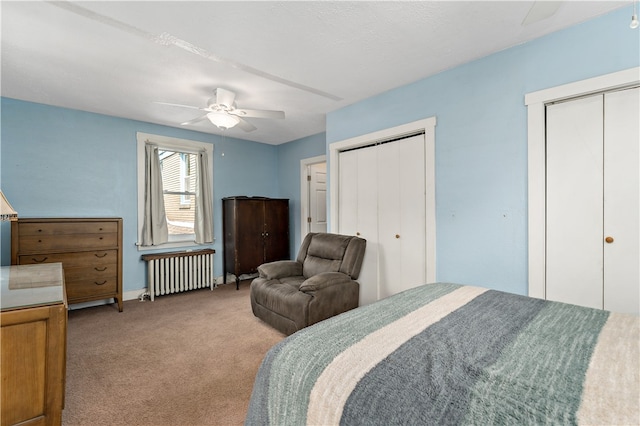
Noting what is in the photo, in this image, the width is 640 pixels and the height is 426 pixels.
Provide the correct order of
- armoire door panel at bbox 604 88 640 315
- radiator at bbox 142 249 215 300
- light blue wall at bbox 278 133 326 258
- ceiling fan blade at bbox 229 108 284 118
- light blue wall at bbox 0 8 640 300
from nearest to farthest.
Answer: armoire door panel at bbox 604 88 640 315 → light blue wall at bbox 0 8 640 300 → ceiling fan blade at bbox 229 108 284 118 → radiator at bbox 142 249 215 300 → light blue wall at bbox 278 133 326 258

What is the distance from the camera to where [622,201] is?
1947mm

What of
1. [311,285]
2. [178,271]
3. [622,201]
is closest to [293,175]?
[178,271]

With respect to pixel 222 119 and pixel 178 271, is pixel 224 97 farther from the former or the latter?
pixel 178 271

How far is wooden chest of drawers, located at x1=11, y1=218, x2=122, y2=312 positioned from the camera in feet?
10.1

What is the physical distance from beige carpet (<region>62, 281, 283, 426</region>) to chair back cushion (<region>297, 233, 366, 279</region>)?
0.83 metres

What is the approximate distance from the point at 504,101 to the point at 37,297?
3.41 m

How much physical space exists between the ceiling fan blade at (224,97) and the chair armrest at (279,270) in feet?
5.80

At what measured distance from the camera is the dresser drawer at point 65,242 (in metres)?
3.08

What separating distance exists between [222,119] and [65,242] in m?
2.33

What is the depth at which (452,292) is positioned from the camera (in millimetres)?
1734

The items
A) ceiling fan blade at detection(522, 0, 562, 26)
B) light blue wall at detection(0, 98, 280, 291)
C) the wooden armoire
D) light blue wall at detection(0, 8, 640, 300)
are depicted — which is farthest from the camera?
the wooden armoire

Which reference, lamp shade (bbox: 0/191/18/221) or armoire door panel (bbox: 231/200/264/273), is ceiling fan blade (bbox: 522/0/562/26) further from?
armoire door panel (bbox: 231/200/264/273)

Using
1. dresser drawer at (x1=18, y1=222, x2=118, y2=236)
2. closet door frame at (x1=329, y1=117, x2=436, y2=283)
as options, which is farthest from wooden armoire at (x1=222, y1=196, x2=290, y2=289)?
closet door frame at (x1=329, y1=117, x2=436, y2=283)

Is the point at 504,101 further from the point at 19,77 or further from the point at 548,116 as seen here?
the point at 19,77
